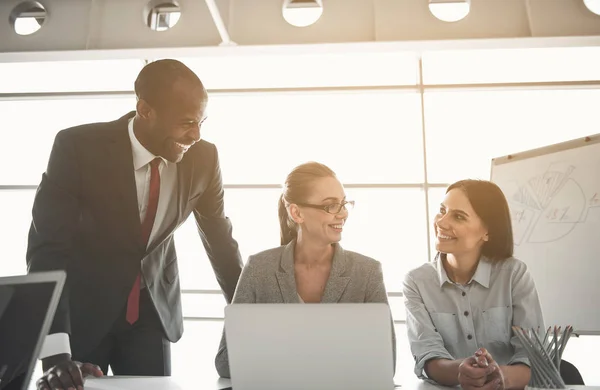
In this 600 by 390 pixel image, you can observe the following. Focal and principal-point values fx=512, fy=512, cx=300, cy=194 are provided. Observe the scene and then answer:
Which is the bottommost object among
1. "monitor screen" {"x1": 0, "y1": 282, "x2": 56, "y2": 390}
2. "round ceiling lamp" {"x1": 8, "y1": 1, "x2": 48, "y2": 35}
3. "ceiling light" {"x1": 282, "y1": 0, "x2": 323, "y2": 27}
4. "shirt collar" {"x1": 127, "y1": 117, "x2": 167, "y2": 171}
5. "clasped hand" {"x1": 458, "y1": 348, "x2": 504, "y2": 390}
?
"clasped hand" {"x1": 458, "y1": 348, "x2": 504, "y2": 390}

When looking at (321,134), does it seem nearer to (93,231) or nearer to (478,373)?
(93,231)

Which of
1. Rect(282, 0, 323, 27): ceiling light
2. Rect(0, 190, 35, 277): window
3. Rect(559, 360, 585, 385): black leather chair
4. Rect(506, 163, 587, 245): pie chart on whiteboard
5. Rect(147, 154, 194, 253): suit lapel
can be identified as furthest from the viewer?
Rect(0, 190, 35, 277): window

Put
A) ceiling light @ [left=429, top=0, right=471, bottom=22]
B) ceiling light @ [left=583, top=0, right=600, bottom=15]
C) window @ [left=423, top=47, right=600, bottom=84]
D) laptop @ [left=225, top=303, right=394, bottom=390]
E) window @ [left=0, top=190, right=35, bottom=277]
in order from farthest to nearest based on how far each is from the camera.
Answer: window @ [left=0, top=190, right=35, bottom=277], window @ [left=423, top=47, right=600, bottom=84], ceiling light @ [left=429, top=0, right=471, bottom=22], ceiling light @ [left=583, top=0, right=600, bottom=15], laptop @ [left=225, top=303, right=394, bottom=390]

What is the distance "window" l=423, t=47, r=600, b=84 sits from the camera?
4.30 m

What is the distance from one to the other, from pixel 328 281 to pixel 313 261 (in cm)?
17

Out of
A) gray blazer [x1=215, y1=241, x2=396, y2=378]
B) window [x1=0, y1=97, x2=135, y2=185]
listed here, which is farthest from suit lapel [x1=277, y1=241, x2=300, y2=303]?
window [x1=0, y1=97, x2=135, y2=185]

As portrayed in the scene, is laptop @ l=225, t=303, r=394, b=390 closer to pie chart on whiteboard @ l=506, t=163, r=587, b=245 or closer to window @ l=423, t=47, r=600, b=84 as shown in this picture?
pie chart on whiteboard @ l=506, t=163, r=587, b=245

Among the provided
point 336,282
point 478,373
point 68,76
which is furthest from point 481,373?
point 68,76

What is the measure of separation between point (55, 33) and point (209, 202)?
316 centimetres

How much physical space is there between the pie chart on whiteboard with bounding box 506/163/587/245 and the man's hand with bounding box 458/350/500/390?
6.04ft

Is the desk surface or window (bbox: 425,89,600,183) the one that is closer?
the desk surface

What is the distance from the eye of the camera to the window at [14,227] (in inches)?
189

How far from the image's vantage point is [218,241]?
196 centimetres

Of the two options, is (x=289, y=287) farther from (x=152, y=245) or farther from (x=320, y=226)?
(x=152, y=245)
